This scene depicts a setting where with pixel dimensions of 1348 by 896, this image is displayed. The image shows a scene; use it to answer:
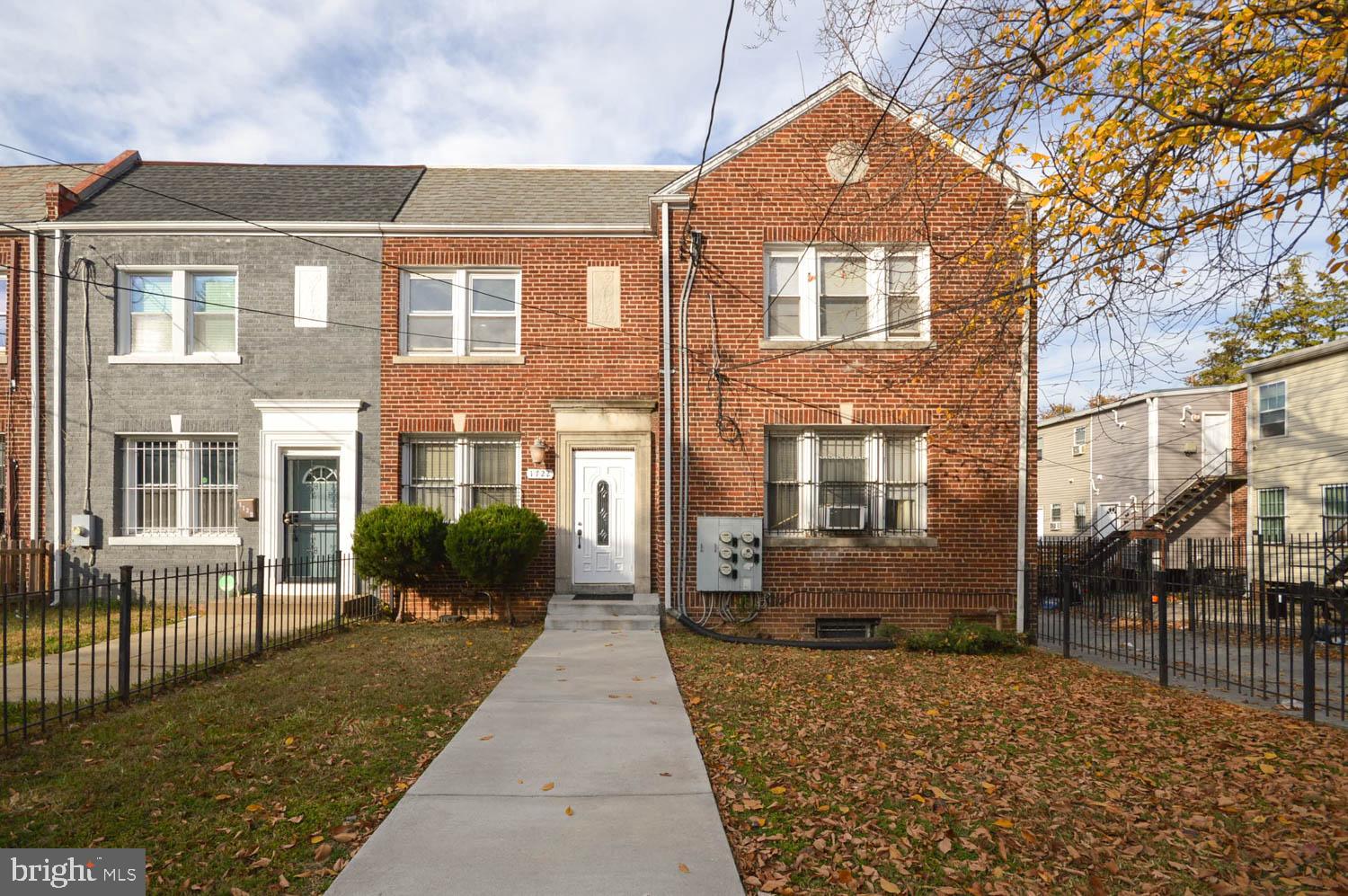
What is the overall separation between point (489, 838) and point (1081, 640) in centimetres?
1019

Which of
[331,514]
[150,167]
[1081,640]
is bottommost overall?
[1081,640]

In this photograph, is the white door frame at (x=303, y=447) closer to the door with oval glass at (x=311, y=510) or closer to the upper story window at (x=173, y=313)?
the door with oval glass at (x=311, y=510)

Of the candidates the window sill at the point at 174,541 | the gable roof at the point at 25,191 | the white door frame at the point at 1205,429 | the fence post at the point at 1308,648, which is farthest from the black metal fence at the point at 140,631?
the white door frame at the point at 1205,429

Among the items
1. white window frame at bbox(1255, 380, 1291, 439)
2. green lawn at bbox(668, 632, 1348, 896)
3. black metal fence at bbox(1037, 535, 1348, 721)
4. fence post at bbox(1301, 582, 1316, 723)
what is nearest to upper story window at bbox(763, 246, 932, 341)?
black metal fence at bbox(1037, 535, 1348, 721)

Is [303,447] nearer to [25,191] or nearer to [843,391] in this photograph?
[25,191]

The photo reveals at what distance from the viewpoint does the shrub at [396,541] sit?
447 inches

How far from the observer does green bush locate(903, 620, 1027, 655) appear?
35.3 ft

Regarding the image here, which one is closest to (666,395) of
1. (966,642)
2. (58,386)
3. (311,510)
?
(966,642)

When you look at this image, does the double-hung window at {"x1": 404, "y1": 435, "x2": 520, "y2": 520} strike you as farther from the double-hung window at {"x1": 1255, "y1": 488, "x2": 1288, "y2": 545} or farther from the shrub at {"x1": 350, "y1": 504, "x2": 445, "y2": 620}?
the double-hung window at {"x1": 1255, "y1": 488, "x2": 1288, "y2": 545}

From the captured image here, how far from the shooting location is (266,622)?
34.9 feet

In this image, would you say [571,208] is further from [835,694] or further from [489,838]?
[489,838]

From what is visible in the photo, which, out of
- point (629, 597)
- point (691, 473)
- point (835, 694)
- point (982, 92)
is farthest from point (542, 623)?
point (982, 92)

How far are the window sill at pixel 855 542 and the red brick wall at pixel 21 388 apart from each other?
11.3m

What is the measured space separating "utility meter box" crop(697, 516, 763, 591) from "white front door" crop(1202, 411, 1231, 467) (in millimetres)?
19191
